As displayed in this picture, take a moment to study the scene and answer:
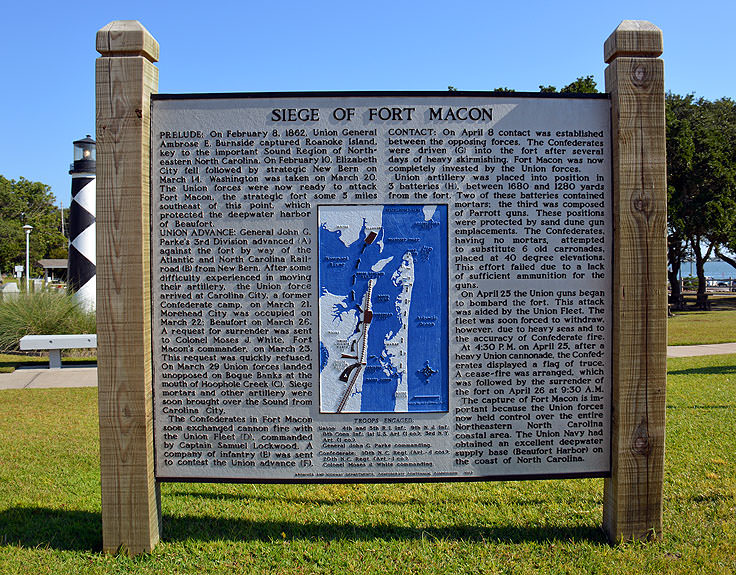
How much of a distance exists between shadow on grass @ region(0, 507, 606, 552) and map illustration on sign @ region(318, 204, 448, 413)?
91 centimetres

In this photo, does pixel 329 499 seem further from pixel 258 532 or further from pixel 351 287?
pixel 351 287

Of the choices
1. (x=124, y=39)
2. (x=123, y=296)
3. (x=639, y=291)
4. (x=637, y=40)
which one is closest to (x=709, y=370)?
(x=639, y=291)

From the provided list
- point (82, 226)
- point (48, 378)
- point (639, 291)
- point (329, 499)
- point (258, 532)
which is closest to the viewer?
point (639, 291)

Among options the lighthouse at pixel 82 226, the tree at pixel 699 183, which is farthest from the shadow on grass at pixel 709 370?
the tree at pixel 699 183

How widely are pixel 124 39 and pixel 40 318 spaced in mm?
10943

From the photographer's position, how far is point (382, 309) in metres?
3.93

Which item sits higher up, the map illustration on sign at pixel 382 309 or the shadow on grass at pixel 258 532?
the map illustration on sign at pixel 382 309

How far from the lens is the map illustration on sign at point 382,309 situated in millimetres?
3922

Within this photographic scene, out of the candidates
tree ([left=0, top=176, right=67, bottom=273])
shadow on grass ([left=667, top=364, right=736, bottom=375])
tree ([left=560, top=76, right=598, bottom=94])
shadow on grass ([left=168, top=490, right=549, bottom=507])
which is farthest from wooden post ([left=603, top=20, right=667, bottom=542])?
tree ([left=0, top=176, right=67, bottom=273])

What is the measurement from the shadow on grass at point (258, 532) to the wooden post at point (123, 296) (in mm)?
383

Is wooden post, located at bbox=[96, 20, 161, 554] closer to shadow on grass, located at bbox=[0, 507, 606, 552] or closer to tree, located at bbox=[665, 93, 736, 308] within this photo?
shadow on grass, located at bbox=[0, 507, 606, 552]

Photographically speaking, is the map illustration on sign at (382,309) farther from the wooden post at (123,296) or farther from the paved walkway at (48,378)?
the paved walkway at (48,378)

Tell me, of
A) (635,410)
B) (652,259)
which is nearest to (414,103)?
(652,259)

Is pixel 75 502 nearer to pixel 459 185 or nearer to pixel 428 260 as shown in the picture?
pixel 428 260
